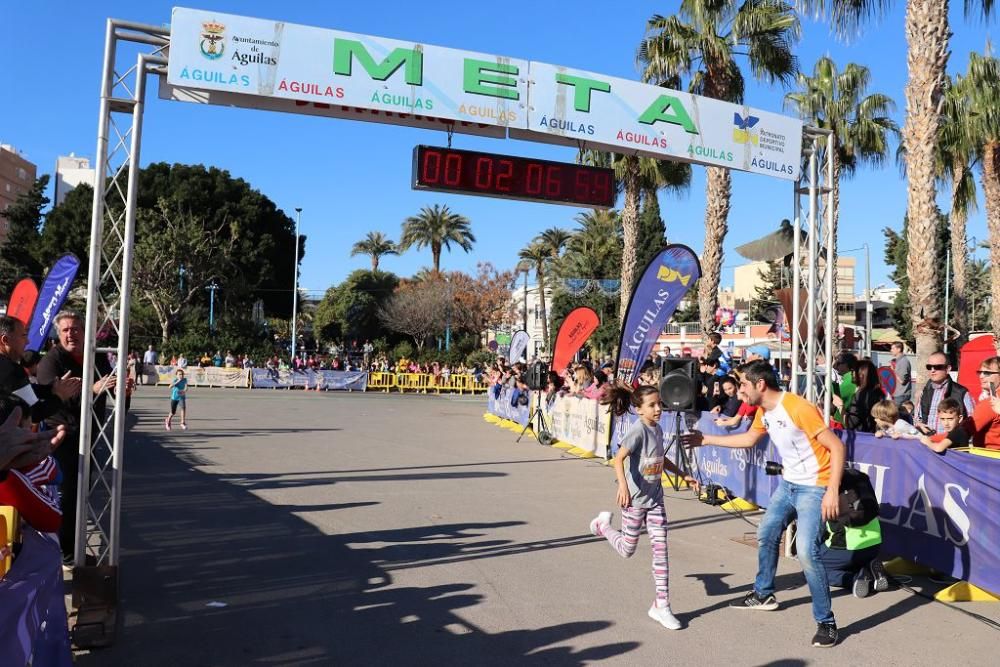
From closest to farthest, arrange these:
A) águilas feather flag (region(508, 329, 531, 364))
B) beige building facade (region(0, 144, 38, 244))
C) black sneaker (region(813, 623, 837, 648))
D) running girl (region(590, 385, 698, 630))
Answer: black sneaker (region(813, 623, 837, 648)), running girl (region(590, 385, 698, 630)), águilas feather flag (region(508, 329, 531, 364)), beige building facade (region(0, 144, 38, 244))

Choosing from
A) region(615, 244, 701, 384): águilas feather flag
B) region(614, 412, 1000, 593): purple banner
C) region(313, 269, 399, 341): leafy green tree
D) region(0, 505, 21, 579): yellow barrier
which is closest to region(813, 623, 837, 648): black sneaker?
region(614, 412, 1000, 593): purple banner

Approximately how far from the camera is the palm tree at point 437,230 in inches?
2488

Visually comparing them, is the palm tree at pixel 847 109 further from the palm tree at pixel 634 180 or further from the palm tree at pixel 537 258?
the palm tree at pixel 537 258

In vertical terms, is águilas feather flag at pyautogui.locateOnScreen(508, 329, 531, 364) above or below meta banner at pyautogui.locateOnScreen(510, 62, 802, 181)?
below

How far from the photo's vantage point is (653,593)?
6.16m

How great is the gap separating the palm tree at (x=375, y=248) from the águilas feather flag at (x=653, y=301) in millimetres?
60820

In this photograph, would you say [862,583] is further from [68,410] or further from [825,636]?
[68,410]

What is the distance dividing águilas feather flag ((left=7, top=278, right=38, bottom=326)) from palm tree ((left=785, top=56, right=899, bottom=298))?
2072 cm

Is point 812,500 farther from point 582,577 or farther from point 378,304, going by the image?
point 378,304

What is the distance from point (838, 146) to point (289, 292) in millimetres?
39014

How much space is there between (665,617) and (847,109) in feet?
74.6

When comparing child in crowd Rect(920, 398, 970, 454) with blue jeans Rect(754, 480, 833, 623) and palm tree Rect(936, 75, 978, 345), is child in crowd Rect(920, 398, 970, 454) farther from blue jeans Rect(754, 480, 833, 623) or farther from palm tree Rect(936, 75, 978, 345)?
palm tree Rect(936, 75, 978, 345)

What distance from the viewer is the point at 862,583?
20.6 ft

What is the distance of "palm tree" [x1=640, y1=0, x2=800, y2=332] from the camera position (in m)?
16.9
